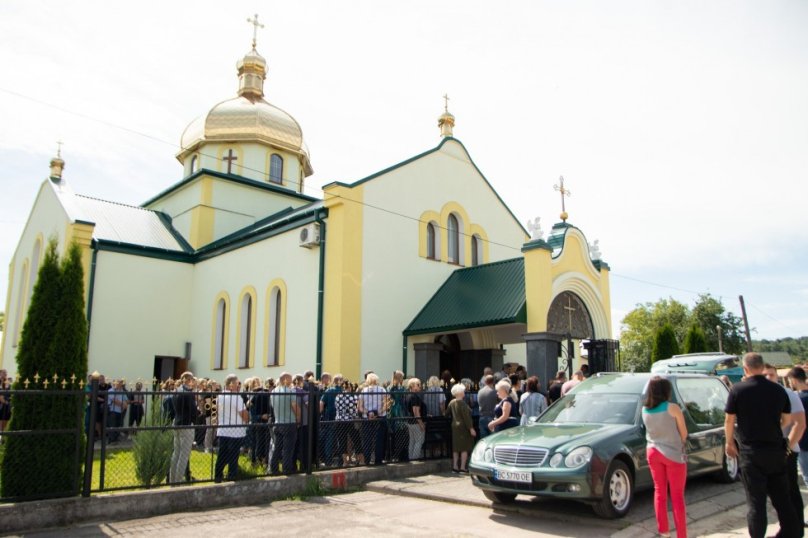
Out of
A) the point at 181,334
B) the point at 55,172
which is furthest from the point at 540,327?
the point at 55,172

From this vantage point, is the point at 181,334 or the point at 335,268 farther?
the point at 181,334

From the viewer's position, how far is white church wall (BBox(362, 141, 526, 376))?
56.0ft

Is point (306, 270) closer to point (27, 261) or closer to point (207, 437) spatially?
point (207, 437)

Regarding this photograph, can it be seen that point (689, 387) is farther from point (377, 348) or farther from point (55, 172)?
point (55, 172)

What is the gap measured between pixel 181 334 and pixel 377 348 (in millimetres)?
8745

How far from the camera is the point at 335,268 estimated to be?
53.9 ft

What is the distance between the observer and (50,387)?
26.5ft

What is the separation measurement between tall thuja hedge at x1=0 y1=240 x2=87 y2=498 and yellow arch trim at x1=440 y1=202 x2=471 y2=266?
39.7ft

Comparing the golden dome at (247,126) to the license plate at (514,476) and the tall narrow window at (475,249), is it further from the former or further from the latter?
the license plate at (514,476)

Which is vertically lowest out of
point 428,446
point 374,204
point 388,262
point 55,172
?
point 428,446

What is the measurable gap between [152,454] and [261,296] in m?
10.6

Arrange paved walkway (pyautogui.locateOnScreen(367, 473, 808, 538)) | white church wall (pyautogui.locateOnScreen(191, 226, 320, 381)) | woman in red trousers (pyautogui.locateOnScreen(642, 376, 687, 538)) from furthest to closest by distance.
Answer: white church wall (pyautogui.locateOnScreen(191, 226, 320, 381)), paved walkway (pyautogui.locateOnScreen(367, 473, 808, 538)), woman in red trousers (pyautogui.locateOnScreen(642, 376, 687, 538))

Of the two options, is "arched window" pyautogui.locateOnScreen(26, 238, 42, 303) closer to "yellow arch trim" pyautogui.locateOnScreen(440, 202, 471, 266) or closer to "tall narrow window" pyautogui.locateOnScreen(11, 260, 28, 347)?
"tall narrow window" pyautogui.locateOnScreen(11, 260, 28, 347)

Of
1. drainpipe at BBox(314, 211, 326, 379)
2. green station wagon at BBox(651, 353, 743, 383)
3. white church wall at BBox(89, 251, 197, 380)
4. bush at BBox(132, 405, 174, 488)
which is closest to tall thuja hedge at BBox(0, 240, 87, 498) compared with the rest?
bush at BBox(132, 405, 174, 488)
